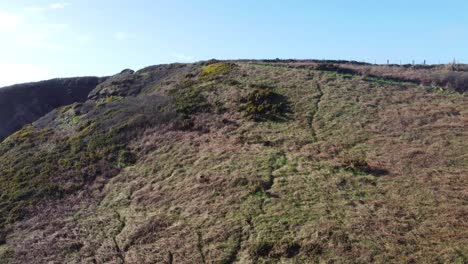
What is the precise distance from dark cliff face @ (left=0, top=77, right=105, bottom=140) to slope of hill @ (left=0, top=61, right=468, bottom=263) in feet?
24.5

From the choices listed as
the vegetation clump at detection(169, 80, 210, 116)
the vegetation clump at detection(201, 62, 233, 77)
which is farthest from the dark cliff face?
the vegetation clump at detection(169, 80, 210, 116)

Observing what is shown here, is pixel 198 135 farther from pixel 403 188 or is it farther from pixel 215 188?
pixel 403 188

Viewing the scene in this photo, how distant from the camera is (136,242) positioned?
1834 cm

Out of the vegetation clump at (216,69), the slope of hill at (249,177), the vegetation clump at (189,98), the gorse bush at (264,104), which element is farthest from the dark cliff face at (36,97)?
the gorse bush at (264,104)

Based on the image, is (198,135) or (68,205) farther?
(198,135)

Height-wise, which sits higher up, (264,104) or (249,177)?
(264,104)

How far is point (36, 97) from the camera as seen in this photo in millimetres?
47188

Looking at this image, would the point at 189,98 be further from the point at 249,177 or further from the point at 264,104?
the point at 249,177

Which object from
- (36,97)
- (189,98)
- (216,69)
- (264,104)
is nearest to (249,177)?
(264,104)

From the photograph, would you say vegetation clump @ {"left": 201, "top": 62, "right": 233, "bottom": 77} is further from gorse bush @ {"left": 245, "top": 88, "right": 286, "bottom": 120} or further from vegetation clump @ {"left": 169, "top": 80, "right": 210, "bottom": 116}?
gorse bush @ {"left": 245, "top": 88, "right": 286, "bottom": 120}

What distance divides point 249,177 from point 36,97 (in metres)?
34.0

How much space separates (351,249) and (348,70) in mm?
26084

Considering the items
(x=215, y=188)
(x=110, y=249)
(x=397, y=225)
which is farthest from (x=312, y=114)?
(x=110, y=249)

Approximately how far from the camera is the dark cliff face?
4344 cm
